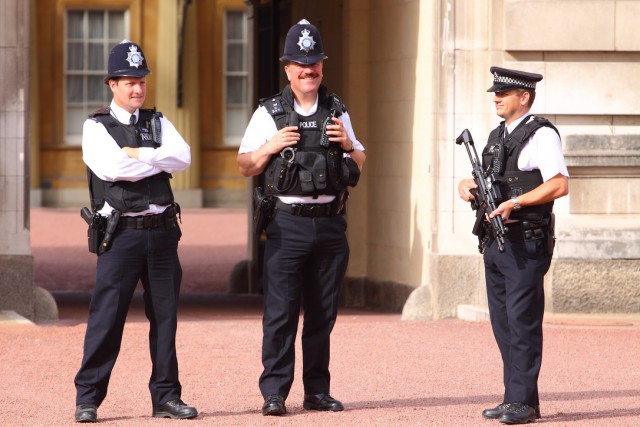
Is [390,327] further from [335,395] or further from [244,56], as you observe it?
[244,56]

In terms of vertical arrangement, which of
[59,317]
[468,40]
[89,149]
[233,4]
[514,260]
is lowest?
[59,317]

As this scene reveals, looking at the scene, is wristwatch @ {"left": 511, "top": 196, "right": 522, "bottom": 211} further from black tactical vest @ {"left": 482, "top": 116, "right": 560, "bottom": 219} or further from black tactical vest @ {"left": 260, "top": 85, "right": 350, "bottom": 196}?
black tactical vest @ {"left": 260, "top": 85, "right": 350, "bottom": 196}

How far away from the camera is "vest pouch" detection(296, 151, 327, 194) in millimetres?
7496

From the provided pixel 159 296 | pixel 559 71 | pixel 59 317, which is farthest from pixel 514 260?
pixel 59 317

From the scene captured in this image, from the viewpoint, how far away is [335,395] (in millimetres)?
8281

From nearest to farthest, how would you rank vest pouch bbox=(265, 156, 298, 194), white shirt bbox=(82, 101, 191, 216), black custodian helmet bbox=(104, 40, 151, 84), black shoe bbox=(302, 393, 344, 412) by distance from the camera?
1. white shirt bbox=(82, 101, 191, 216)
2. black custodian helmet bbox=(104, 40, 151, 84)
3. vest pouch bbox=(265, 156, 298, 194)
4. black shoe bbox=(302, 393, 344, 412)

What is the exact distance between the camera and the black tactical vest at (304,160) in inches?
295

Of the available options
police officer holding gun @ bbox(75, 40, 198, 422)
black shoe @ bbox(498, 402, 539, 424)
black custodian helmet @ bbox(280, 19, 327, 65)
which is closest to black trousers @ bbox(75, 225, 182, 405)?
police officer holding gun @ bbox(75, 40, 198, 422)

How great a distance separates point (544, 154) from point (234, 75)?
968 inches

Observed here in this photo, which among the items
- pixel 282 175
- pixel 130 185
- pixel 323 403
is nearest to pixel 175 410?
pixel 323 403

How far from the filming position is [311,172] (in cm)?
750

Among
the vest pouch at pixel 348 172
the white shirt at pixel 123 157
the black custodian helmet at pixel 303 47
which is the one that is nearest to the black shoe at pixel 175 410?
the white shirt at pixel 123 157

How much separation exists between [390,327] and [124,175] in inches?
183

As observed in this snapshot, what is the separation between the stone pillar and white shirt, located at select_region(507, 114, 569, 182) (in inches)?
212
